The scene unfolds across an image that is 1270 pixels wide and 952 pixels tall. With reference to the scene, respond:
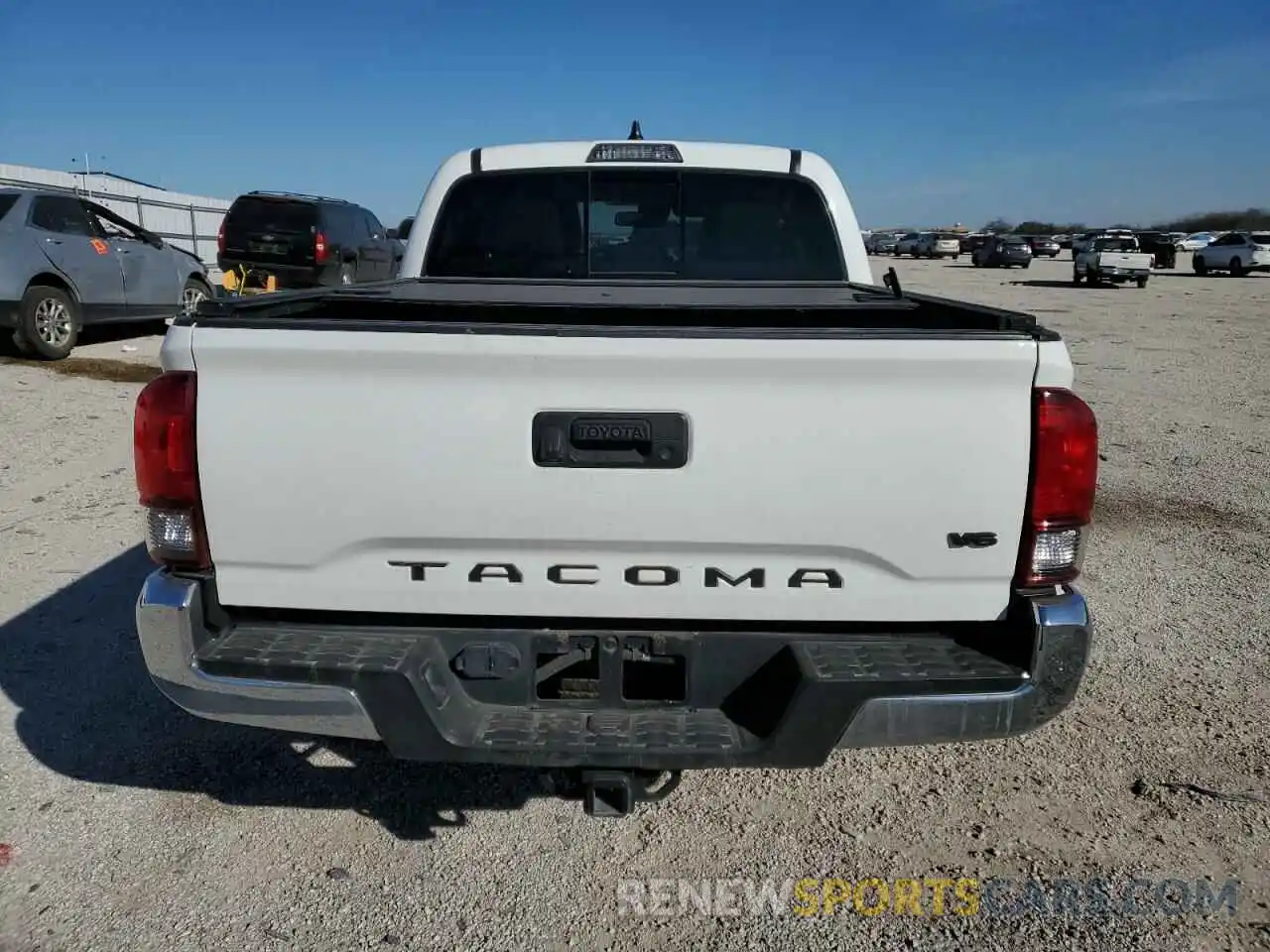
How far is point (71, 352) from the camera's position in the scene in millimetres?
12031

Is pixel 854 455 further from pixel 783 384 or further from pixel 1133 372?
pixel 1133 372

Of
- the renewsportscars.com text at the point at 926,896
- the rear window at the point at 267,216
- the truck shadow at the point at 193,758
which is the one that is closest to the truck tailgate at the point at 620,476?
the renewsportscars.com text at the point at 926,896

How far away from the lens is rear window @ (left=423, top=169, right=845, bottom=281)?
4.51 metres

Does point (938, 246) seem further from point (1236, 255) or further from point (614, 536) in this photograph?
point (614, 536)

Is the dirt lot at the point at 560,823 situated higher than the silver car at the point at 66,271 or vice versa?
the silver car at the point at 66,271

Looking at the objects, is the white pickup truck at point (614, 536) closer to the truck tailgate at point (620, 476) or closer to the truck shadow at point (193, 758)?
the truck tailgate at point (620, 476)

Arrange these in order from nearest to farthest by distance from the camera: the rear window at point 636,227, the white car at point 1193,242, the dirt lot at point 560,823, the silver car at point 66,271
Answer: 1. the dirt lot at point 560,823
2. the rear window at point 636,227
3. the silver car at point 66,271
4. the white car at point 1193,242

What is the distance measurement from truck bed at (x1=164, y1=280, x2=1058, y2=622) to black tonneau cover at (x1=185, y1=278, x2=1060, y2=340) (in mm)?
25

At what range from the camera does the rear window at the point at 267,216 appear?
15898mm

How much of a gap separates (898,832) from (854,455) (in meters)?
1.45

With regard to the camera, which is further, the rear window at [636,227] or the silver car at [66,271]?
the silver car at [66,271]

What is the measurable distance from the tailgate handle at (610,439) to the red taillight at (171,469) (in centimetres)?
83

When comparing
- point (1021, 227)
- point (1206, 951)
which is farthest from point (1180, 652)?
point (1021, 227)

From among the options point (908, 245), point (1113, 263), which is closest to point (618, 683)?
point (1113, 263)
